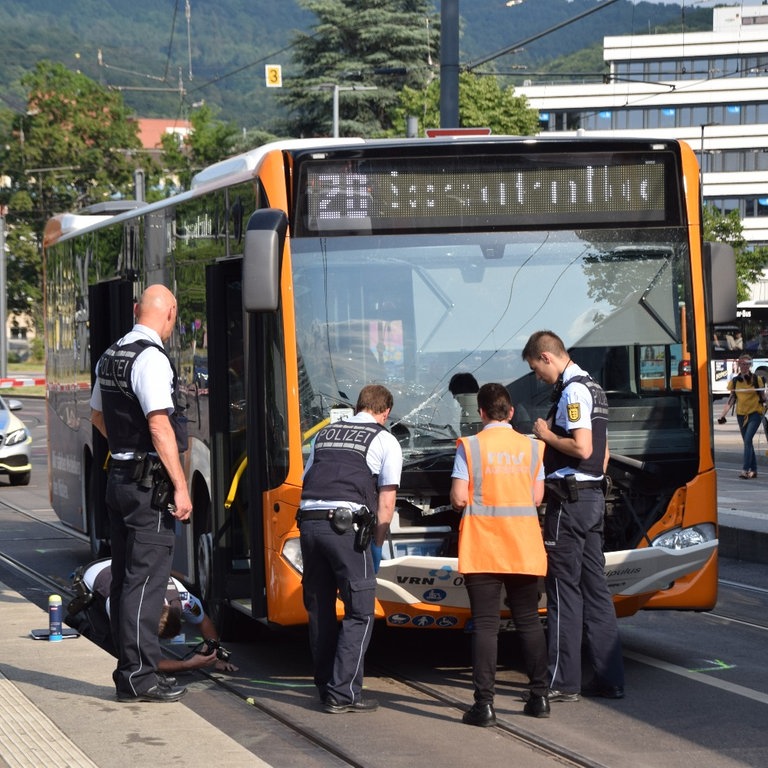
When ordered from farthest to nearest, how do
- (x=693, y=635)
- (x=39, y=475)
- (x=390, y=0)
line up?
(x=390, y=0) < (x=39, y=475) < (x=693, y=635)

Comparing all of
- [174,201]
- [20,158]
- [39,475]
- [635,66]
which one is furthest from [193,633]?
[635,66]

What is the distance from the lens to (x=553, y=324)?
8164 mm

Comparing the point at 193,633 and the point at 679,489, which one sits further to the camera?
the point at 193,633

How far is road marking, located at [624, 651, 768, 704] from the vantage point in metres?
7.71

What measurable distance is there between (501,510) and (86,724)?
80.7 inches

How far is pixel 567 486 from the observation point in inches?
294

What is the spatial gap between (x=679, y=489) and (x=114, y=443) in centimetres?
308

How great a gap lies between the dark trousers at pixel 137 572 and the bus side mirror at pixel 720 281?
128 inches

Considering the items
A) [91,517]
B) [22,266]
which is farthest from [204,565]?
[22,266]

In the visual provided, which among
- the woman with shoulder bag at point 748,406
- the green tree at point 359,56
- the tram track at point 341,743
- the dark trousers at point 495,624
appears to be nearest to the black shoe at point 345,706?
the tram track at point 341,743

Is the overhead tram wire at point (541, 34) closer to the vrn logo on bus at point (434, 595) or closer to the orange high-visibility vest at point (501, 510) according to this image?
the vrn logo on bus at point (434, 595)

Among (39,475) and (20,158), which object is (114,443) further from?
(20,158)

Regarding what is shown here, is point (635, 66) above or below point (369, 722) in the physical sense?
above

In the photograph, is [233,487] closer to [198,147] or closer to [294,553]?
[294,553]
